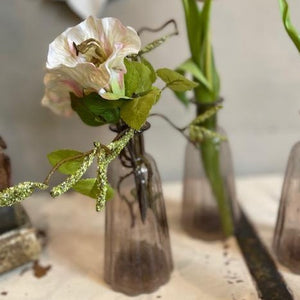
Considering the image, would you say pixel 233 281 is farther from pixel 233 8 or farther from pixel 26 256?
pixel 233 8

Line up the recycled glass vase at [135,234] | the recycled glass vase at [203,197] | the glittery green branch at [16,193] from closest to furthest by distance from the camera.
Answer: the glittery green branch at [16,193], the recycled glass vase at [135,234], the recycled glass vase at [203,197]

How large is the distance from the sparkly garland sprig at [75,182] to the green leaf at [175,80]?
0.33 ft

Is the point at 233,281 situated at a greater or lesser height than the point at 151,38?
lesser

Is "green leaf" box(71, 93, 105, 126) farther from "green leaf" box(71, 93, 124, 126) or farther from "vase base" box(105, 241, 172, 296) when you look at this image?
"vase base" box(105, 241, 172, 296)

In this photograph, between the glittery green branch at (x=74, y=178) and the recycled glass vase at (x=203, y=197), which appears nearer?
the glittery green branch at (x=74, y=178)

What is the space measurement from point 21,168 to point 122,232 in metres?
0.34

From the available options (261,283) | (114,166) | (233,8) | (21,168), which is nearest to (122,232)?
(114,166)

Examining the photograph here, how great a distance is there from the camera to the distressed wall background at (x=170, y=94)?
29.0 inches

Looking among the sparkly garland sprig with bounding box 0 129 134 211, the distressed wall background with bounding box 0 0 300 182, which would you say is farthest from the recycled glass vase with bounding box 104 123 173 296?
the distressed wall background with bounding box 0 0 300 182

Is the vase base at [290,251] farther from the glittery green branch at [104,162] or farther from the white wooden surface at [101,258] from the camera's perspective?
the glittery green branch at [104,162]

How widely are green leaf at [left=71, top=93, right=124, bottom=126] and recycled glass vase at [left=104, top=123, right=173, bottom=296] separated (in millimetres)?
83

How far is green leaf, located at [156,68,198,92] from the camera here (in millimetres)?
504

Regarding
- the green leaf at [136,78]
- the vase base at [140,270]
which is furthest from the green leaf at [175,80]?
the vase base at [140,270]

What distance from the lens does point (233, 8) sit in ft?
2.43
